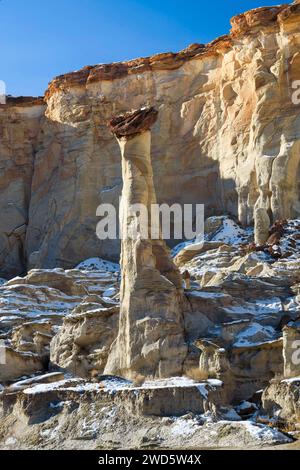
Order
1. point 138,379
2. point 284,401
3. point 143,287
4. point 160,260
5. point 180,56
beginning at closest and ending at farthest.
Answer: point 284,401, point 138,379, point 143,287, point 160,260, point 180,56

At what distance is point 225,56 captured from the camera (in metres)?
79.7

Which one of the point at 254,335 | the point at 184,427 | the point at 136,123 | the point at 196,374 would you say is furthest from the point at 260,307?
the point at 184,427

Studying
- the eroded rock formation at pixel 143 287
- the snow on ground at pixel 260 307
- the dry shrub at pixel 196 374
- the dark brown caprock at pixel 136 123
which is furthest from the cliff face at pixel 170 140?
the dry shrub at pixel 196 374

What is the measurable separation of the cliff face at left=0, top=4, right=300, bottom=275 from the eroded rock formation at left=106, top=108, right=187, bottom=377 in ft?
79.7

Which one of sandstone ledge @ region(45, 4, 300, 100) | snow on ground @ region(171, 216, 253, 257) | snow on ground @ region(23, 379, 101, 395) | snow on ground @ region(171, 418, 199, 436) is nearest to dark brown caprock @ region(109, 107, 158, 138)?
snow on ground @ region(23, 379, 101, 395)

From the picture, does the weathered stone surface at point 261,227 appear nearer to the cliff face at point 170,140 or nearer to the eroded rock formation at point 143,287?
the cliff face at point 170,140

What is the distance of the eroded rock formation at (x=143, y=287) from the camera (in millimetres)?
38625

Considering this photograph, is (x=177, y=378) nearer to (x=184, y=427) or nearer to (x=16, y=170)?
(x=184, y=427)

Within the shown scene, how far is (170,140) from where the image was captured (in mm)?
81562

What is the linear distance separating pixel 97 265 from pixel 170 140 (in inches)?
545

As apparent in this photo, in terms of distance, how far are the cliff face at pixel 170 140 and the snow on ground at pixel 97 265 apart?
130 cm

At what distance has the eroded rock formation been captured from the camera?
127 feet
